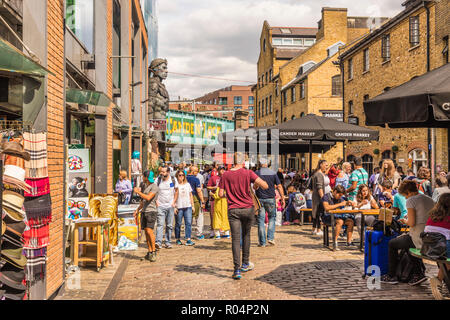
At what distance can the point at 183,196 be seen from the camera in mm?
10320

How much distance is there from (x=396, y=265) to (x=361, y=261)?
1.55 meters

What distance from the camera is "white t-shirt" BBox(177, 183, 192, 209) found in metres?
10.3

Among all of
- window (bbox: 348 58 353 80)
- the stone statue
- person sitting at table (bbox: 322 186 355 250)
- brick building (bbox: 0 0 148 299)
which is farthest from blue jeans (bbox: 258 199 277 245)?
window (bbox: 348 58 353 80)

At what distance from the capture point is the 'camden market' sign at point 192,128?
40.1 meters

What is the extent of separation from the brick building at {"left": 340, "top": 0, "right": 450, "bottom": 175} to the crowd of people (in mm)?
8600

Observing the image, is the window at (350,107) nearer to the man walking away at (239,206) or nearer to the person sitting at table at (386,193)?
the person sitting at table at (386,193)

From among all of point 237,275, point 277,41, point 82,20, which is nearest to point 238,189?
point 237,275

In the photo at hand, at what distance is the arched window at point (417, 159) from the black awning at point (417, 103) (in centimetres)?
1503

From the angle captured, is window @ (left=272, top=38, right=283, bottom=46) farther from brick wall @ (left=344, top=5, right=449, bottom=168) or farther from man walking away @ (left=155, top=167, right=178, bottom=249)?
man walking away @ (left=155, top=167, right=178, bottom=249)

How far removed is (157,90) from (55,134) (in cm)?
2376

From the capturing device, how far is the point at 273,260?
837 cm

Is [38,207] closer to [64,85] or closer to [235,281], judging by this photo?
[64,85]
